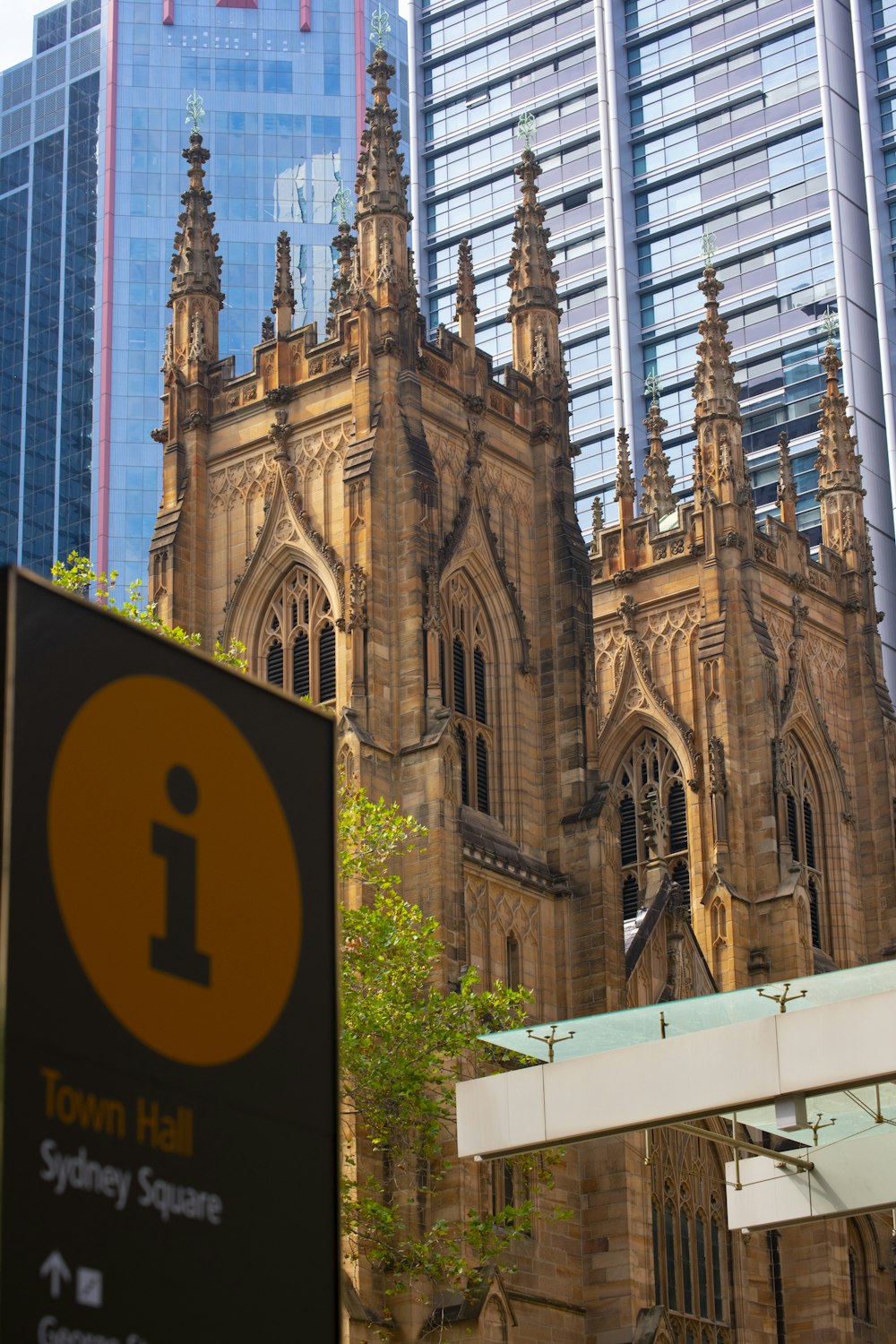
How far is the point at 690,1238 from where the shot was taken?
47469mm

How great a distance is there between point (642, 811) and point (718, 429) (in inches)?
387

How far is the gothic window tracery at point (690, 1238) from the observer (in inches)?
1823

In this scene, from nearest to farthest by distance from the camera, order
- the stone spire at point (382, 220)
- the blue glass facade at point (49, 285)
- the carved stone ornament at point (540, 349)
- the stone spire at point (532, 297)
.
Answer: the stone spire at point (382, 220) < the carved stone ornament at point (540, 349) < the stone spire at point (532, 297) < the blue glass facade at point (49, 285)

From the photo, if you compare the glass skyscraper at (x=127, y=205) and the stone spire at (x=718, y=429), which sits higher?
the glass skyscraper at (x=127, y=205)

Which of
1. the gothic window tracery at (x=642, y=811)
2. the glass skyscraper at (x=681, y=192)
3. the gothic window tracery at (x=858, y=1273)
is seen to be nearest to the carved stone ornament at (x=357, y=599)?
the gothic window tracery at (x=642, y=811)

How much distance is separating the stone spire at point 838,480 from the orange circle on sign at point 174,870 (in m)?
57.5

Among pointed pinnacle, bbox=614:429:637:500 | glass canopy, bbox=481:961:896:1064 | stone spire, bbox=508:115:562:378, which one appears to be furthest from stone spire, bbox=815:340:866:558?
glass canopy, bbox=481:961:896:1064

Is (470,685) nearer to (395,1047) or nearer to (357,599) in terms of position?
(357,599)

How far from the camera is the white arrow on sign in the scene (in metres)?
6.91

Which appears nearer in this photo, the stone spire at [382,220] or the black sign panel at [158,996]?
the black sign panel at [158,996]

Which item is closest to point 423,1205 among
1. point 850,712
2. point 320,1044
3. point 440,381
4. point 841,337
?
point 440,381

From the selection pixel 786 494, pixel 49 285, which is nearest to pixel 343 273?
pixel 786 494

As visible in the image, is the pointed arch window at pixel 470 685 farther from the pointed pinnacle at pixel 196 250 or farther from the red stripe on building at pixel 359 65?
the red stripe on building at pixel 359 65

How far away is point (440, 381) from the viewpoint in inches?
1868
